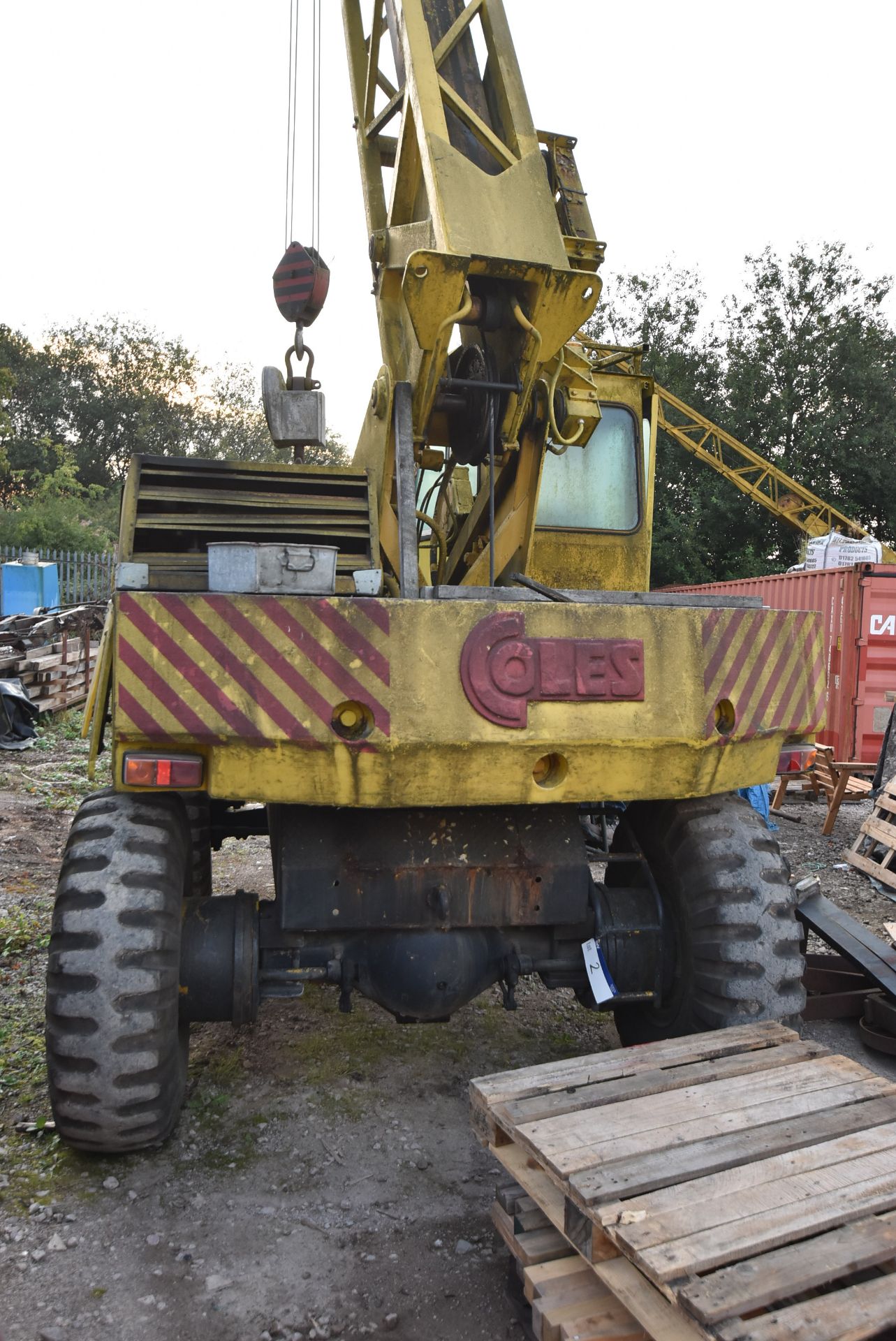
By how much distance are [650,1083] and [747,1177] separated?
0.51m

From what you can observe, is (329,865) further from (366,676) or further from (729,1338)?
(729,1338)

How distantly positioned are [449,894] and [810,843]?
5.95m

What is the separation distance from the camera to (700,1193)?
2037 mm

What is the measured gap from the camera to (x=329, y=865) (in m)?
3.08

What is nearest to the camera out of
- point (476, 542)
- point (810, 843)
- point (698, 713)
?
point (698, 713)

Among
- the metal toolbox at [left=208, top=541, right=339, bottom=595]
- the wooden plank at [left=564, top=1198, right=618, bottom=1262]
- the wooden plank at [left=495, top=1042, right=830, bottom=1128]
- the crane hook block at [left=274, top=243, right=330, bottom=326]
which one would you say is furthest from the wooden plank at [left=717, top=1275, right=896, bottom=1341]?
the crane hook block at [left=274, top=243, right=330, bottom=326]

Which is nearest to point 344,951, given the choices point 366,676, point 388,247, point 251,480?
point 366,676

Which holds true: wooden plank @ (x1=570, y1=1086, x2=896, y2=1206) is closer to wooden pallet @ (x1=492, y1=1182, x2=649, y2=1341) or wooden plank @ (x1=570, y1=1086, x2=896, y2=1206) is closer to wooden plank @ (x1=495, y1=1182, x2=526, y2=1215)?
wooden pallet @ (x1=492, y1=1182, x2=649, y2=1341)

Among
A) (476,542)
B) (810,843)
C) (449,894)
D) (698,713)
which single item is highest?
(476,542)

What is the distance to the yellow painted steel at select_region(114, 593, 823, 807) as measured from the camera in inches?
106

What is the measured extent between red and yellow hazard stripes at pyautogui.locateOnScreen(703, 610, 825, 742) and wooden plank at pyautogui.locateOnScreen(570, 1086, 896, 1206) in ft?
3.44

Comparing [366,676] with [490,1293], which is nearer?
[490,1293]

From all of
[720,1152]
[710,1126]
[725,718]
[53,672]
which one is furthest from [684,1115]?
[53,672]

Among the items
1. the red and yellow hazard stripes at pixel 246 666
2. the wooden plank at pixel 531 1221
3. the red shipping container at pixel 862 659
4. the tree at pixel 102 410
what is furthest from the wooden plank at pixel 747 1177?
the tree at pixel 102 410
